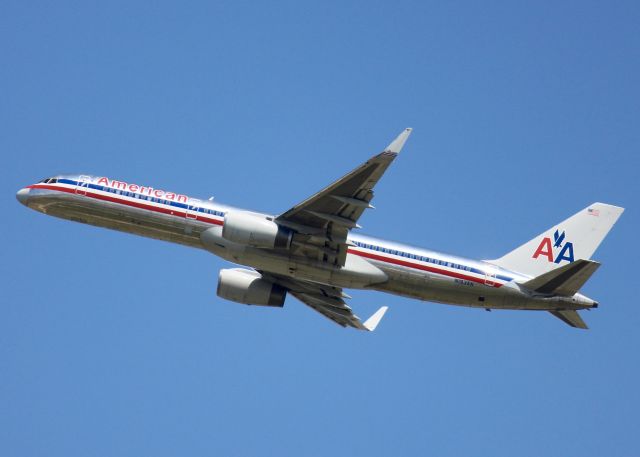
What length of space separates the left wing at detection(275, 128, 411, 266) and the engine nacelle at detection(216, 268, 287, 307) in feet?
19.0

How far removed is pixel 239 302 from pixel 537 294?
1780 centimetres

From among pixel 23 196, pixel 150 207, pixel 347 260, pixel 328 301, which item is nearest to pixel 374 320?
pixel 328 301

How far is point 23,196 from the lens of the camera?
55.9 meters

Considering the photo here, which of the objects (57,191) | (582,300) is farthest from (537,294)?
(57,191)

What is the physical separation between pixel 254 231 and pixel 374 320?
44.6 ft

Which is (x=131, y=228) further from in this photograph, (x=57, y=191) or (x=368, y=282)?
→ (x=368, y=282)

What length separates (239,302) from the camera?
5631 cm

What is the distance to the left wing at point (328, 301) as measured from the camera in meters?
57.2

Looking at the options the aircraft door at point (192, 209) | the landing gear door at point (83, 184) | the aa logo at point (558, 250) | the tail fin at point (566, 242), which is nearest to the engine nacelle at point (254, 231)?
the aircraft door at point (192, 209)

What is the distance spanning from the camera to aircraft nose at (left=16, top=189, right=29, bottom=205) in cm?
5575

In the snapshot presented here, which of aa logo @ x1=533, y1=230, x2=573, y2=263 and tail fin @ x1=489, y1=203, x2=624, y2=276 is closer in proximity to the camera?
tail fin @ x1=489, y1=203, x2=624, y2=276

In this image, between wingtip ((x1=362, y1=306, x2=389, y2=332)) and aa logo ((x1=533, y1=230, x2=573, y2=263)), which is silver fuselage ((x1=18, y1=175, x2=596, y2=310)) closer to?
aa logo ((x1=533, y1=230, x2=573, y2=263))

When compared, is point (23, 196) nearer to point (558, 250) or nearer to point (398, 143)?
point (398, 143)

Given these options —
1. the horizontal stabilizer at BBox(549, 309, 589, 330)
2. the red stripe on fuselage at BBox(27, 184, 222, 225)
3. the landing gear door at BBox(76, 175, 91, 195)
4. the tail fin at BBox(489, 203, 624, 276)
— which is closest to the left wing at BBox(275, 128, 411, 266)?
the red stripe on fuselage at BBox(27, 184, 222, 225)
